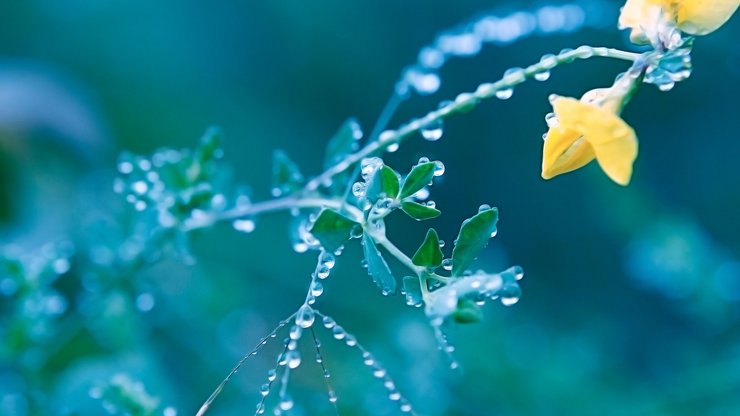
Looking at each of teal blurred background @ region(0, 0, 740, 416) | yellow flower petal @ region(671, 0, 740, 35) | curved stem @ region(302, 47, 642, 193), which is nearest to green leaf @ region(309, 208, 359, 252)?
curved stem @ region(302, 47, 642, 193)

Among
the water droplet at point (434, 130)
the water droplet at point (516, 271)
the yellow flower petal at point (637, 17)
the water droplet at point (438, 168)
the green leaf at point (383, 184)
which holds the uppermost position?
the water droplet at point (434, 130)

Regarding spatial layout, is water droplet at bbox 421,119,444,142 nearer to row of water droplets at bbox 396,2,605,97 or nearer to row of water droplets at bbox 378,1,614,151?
row of water droplets at bbox 378,1,614,151

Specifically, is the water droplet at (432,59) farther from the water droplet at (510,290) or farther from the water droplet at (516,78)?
the water droplet at (510,290)

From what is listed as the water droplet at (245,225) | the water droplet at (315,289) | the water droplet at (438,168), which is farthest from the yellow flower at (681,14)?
the water droplet at (245,225)

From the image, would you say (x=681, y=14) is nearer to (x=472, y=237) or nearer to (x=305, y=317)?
(x=472, y=237)

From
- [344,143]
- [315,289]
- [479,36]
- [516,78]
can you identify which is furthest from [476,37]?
[315,289]

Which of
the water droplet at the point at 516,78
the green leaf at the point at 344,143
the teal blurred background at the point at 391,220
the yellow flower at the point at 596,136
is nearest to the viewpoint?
the yellow flower at the point at 596,136
